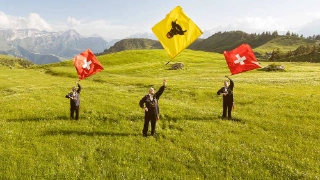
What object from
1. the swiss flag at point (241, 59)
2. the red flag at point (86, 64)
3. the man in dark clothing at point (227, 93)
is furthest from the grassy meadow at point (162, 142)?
the swiss flag at point (241, 59)

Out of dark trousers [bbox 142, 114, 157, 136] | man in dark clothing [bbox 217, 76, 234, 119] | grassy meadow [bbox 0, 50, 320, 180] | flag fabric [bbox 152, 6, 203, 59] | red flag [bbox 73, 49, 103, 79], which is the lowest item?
grassy meadow [bbox 0, 50, 320, 180]

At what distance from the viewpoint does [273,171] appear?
1526cm

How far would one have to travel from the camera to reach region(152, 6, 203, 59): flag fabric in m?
19.2

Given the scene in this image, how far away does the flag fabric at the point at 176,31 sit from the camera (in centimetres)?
1925

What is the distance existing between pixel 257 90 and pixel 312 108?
11855mm

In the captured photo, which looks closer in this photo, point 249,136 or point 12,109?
point 249,136

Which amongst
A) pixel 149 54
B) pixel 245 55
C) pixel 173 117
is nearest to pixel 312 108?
pixel 245 55

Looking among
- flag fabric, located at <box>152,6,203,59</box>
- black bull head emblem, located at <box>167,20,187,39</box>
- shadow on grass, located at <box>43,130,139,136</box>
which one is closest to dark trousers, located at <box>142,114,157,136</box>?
shadow on grass, located at <box>43,130,139,136</box>

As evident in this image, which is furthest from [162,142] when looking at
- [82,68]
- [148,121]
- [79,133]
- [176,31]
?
[82,68]

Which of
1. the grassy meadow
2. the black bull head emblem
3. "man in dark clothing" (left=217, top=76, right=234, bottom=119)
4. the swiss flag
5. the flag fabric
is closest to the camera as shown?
the grassy meadow

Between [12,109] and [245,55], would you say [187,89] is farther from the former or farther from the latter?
[12,109]

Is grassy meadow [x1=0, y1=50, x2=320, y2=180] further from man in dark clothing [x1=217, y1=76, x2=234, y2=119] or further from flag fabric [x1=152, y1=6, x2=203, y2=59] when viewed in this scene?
flag fabric [x1=152, y1=6, x2=203, y2=59]

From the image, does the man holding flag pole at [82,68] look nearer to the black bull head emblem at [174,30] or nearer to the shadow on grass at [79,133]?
the shadow on grass at [79,133]

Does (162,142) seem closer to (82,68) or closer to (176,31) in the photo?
(176,31)
